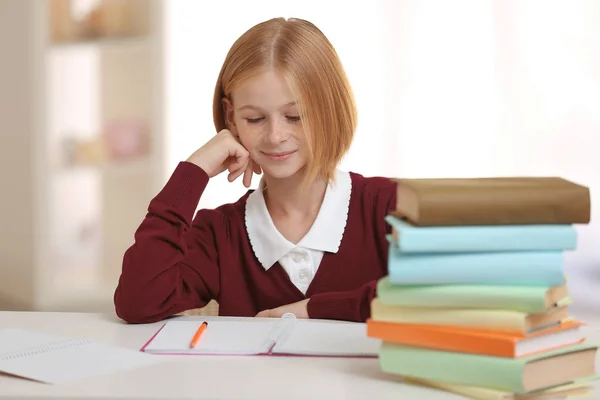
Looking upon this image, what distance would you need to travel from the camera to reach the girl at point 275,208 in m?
1.63

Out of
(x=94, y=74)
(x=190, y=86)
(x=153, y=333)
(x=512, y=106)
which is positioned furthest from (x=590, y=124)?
(x=153, y=333)

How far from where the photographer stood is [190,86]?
12.0 ft

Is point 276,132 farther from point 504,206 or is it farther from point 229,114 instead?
point 504,206

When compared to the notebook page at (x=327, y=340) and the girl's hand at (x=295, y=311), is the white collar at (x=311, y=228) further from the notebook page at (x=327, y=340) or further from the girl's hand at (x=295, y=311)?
the notebook page at (x=327, y=340)

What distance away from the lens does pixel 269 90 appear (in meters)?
1.69

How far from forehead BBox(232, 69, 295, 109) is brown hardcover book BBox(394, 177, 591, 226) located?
643 mm

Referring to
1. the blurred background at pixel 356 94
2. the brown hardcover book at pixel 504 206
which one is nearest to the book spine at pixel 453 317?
the brown hardcover book at pixel 504 206

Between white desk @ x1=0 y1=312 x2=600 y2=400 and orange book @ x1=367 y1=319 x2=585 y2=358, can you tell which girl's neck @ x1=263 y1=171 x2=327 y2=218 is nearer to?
white desk @ x1=0 y1=312 x2=600 y2=400

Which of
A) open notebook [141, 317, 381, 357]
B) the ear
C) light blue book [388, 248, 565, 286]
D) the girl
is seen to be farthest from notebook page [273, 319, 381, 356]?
the ear

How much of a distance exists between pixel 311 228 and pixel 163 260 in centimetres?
33

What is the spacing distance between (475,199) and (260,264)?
2.68 feet

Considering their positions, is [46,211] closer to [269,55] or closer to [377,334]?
[269,55]

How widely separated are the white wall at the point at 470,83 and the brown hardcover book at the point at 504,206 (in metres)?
2.43

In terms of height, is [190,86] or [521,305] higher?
[190,86]
